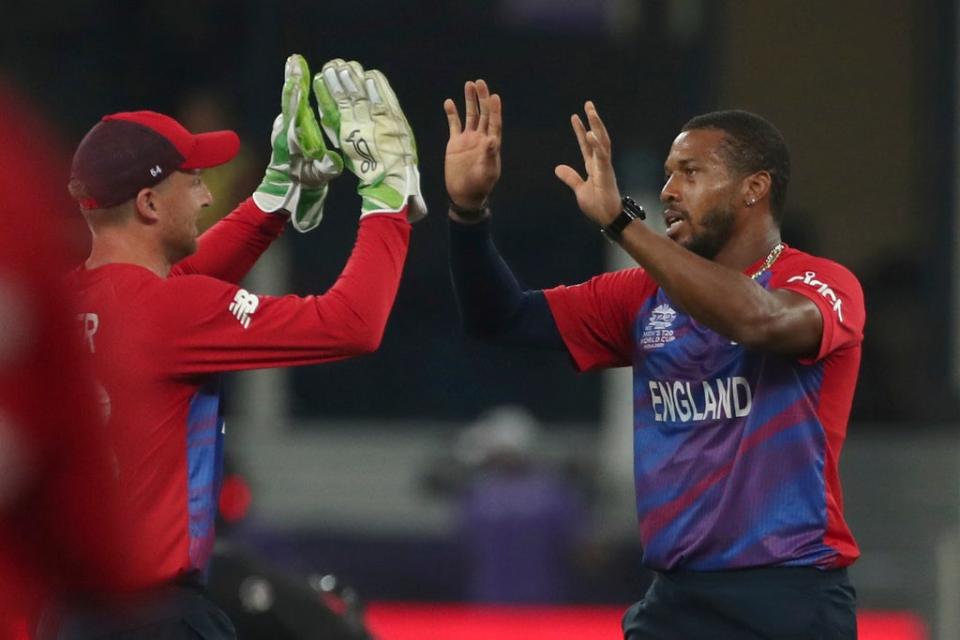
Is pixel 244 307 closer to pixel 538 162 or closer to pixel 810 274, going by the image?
pixel 810 274

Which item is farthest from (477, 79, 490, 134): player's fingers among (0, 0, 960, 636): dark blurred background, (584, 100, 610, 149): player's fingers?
(0, 0, 960, 636): dark blurred background

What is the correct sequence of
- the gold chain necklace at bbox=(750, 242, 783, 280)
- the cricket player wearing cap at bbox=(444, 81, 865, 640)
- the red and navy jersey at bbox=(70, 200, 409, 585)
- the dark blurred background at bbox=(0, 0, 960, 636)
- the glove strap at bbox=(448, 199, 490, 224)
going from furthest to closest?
the dark blurred background at bbox=(0, 0, 960, 636)
the glove strap at bbox=(448, 199, 490, 224)
the gold chain necklace at bbox=(750, 242, 783, 280)
the cricket player wearing cap at bbox=(444, 81, 865, 640)
the red and navy jersey at bbox=(70, 200, 409, 585)

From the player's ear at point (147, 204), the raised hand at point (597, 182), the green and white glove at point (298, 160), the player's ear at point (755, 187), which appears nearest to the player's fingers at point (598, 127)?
the raised hand at point (597, 182)

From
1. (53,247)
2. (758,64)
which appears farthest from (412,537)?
(53,247)

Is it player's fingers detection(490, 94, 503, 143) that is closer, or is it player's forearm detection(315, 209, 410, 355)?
player's forearm detection(315, 209, 410, 355)

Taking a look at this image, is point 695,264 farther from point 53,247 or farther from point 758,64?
point 758,64

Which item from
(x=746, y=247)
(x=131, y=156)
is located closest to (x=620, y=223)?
(x=746, y=247)

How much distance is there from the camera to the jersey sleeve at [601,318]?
12.9 feet

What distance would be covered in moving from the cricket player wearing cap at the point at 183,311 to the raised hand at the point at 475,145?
0.11 metres

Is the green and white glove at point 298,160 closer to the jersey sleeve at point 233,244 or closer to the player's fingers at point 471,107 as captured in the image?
the jersey sleeve at point 233,244

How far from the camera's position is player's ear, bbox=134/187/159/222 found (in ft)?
11.5

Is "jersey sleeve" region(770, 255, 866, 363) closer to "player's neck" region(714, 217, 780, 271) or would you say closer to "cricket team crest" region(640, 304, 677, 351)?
"player's neck" region(714, 217, 780, 271)

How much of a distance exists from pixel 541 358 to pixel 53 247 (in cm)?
938

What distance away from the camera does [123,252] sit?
351 centimetres
